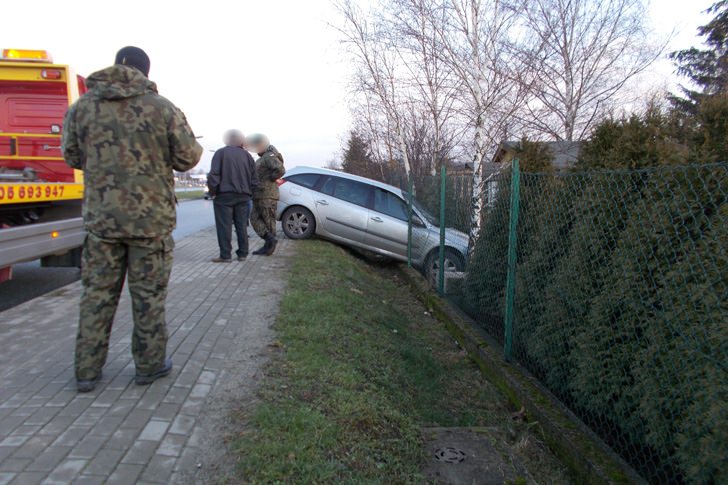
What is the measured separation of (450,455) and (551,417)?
80cm

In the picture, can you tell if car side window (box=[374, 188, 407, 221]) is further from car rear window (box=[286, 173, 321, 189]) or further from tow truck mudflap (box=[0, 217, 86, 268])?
tow truck mudflap (box=[0, 217, 86, 268])

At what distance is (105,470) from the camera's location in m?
2.55

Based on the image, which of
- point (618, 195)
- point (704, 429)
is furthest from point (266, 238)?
point (704, 429)

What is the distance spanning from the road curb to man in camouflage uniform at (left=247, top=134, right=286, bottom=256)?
4.15 metres

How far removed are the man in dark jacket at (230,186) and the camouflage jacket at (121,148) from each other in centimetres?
472

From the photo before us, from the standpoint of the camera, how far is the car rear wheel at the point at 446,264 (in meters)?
7.00

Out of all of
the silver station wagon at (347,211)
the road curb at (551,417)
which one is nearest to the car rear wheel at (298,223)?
the silver station wagon at (347,211)

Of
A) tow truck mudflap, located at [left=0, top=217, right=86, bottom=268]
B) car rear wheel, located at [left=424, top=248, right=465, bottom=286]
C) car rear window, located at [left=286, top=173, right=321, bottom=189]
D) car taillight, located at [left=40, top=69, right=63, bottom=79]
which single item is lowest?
car rear wheel, located at [left=424, top=248, right=465, bottom=286]

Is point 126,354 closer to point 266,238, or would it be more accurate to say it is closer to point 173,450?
point 173,450

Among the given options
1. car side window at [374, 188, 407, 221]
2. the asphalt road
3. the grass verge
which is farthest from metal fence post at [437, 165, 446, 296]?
the asphalt road

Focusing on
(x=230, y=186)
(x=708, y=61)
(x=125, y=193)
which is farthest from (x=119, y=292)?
(x=708, y=61)

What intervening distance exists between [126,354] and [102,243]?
3.88ft

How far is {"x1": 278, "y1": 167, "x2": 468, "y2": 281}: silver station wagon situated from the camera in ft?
33.2

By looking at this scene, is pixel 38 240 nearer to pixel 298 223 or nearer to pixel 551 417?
pixel 298 223
